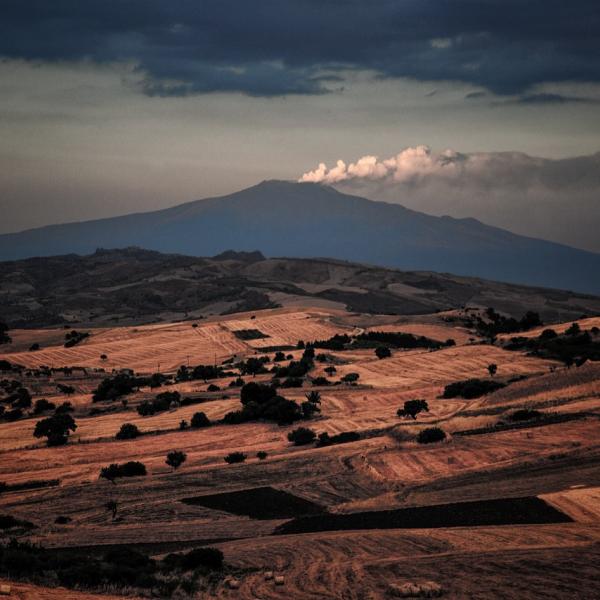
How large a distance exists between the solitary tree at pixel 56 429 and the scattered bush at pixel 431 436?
98.8 feet

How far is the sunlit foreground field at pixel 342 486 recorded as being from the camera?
27312 millimetres

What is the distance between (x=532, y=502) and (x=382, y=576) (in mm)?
13907

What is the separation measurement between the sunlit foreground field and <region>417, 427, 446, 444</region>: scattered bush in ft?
1.52

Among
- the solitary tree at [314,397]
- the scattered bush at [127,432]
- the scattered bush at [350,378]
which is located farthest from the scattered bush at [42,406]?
the scattered bush at [350,378]

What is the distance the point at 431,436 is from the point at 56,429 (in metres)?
32.5

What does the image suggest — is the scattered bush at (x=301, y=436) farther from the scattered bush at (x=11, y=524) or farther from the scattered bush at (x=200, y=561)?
the scattered bush at (x=200, y=561)

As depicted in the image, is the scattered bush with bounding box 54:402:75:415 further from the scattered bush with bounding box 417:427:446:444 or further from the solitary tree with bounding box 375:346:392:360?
the solitary tree with bounding box 375:346:392:360

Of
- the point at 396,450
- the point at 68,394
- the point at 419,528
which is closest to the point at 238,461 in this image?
the point at 396,450

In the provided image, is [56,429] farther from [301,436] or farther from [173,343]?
[173,343]

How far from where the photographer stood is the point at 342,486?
155ft

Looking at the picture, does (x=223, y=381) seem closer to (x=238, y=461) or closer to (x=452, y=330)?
(x=238, y=461)

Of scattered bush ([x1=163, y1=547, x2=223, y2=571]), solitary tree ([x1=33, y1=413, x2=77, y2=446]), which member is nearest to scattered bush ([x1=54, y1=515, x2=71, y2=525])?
scattered bush ([x1=163, y1=547, x2=223, y2=571])

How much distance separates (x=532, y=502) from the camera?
126ft

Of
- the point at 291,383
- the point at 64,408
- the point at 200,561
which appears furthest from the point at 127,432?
the point at 200,561
